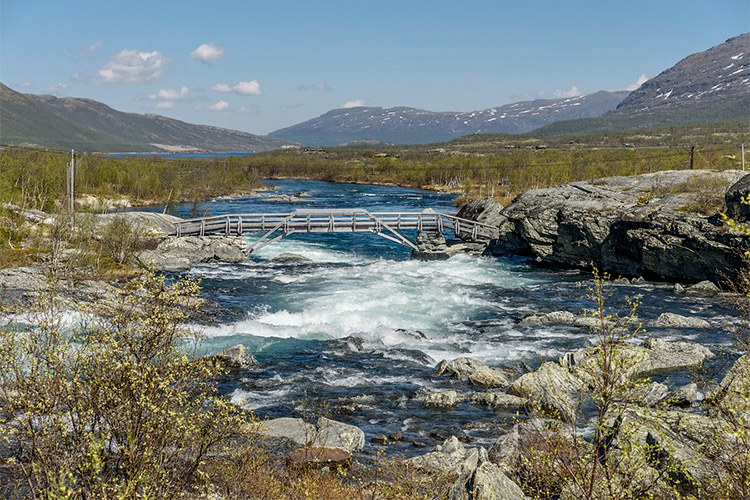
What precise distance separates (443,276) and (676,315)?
13693mm

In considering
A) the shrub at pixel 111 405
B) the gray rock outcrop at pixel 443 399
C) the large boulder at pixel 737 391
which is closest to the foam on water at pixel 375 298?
the gray rock outcrop at pixel 443 399

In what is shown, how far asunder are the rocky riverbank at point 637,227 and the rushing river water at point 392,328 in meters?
1.62

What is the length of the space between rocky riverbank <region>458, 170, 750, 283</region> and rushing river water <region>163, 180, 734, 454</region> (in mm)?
1624

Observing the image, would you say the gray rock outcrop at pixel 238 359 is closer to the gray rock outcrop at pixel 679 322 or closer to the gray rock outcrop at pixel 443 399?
the gray rock outcrop at pixel 443 399

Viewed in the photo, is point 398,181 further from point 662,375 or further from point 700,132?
point 662,375

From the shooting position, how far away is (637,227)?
35.5 meters

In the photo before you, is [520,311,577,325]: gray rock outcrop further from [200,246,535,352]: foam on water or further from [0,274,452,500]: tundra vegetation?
[0,274,452,500]: tundra vegetation

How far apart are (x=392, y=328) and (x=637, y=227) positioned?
17.8 meters

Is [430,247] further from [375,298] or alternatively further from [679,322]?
[679,322]

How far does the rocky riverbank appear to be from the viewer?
31.8 metres

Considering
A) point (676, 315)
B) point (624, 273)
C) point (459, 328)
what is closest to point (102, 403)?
point (459, 328)

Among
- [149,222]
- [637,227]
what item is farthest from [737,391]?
[149,222]

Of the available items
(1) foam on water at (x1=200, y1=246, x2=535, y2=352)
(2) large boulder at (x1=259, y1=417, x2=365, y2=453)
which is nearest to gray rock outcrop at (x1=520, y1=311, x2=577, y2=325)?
(1) foam on water at (x1=200, y1=246, x2=535, y2=352)

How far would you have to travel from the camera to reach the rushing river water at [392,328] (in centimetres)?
1714
